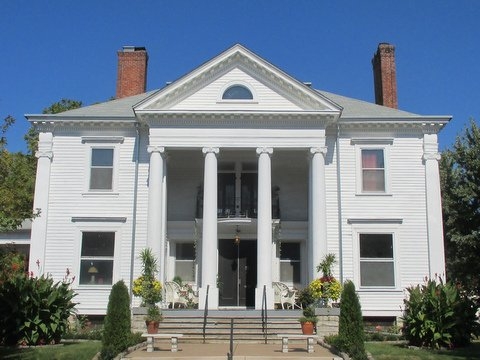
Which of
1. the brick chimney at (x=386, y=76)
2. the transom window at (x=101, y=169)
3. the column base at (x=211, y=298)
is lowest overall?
the column base at (x=211, y=298)

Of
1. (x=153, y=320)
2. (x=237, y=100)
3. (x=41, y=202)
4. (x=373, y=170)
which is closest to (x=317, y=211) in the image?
(x=373, y=170)

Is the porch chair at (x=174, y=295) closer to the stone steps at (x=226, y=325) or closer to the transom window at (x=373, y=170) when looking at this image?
the stone steps at (x=226, y=325)

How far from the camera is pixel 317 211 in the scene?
22422mm

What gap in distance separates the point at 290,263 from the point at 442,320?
8817mm

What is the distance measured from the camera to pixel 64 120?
24203mm

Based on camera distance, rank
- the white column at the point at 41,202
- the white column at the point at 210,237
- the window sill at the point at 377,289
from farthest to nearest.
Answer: the white column at the point at 41,202
the window sill at the point at 377,289
the white column at the point at 210,237

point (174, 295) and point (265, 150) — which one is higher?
point (265, 150)

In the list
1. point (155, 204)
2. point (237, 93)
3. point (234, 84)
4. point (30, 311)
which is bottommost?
point (30, 311)

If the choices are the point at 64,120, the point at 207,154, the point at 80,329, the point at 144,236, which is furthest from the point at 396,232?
the point at 64,120

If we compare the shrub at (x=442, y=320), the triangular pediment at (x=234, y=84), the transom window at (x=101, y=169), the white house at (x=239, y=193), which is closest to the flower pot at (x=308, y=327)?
the shrub at (x=442, y=320)

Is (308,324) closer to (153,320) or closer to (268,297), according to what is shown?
(268,297)

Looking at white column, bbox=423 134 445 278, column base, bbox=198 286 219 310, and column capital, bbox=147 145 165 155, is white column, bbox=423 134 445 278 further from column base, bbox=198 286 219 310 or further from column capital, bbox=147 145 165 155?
column capital, bbox=147 145 165 155

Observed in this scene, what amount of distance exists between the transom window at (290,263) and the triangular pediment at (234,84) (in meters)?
5.87

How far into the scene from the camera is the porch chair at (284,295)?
22.4 m
